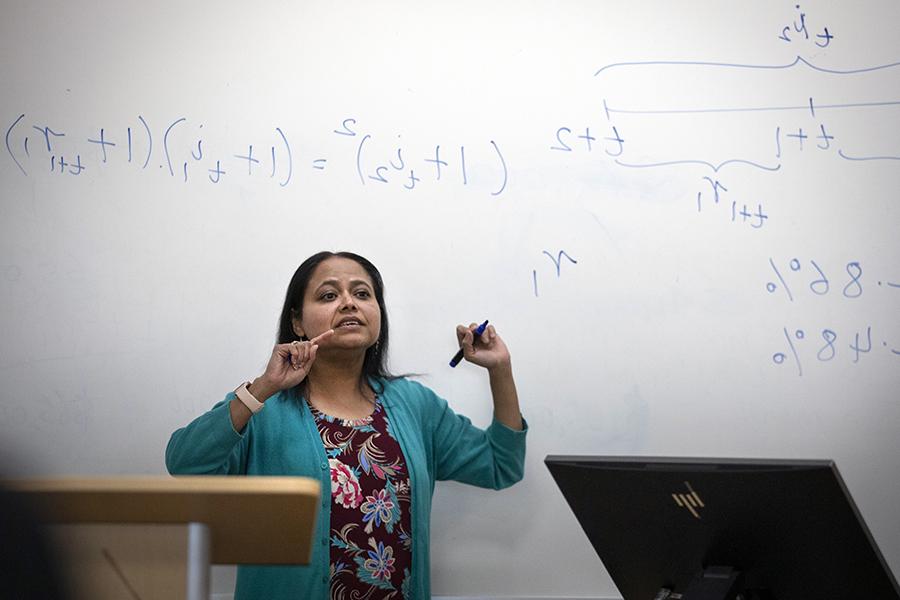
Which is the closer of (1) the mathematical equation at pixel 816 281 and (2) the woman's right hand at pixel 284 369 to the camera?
(2) the woman's right hand at pixel 284 369

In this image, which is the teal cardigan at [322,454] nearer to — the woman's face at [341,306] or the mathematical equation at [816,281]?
the woman's face at [341,306]

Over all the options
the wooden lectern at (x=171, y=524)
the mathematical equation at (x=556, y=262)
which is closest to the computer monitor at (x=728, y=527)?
the wooden lectern at (x=171, y=524)

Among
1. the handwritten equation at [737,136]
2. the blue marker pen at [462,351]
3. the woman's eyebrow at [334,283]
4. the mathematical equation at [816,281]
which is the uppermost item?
the handwritten equation at [737,136]

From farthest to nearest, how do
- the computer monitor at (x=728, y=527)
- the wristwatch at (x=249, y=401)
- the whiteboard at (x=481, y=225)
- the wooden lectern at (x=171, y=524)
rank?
the whiteboard at (x=481, y=225), the wristwatch at (x=249, y=401), the computer monitor at (x=728, y=527), the wooden lectern at (x=171, y=524)

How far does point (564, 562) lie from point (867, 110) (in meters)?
1.21

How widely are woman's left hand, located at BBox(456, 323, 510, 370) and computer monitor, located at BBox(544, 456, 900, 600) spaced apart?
0.67 metres

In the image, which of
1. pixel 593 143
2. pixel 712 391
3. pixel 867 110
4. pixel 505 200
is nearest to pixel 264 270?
pixel 505 200

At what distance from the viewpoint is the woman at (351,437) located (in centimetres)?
205

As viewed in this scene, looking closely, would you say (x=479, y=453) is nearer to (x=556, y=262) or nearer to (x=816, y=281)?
(x=556, y=262)

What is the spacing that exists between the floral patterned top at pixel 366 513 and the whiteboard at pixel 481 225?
0.86ft

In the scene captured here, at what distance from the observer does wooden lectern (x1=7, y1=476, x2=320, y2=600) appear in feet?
Answer: 3.58

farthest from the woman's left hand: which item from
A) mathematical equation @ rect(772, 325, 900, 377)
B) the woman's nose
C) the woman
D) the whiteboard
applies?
mathematical equation @ rect(772, 325, 900, 377)

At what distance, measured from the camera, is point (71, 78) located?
2410 millimetres

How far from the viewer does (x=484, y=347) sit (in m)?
2.32
